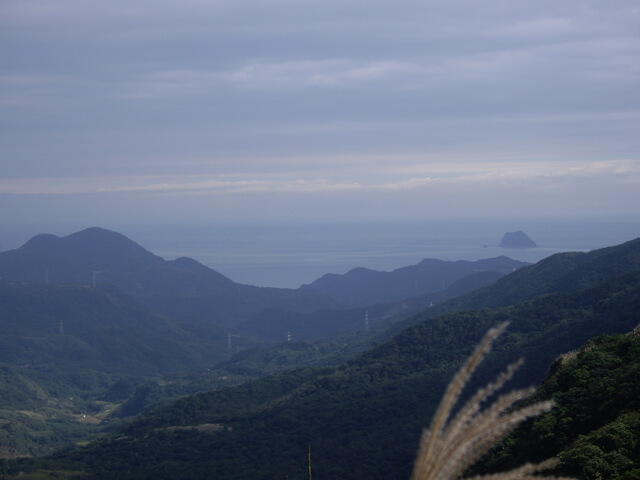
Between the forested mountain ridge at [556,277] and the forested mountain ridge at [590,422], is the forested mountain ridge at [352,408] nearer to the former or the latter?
the forested mountain ridge at [556,277]

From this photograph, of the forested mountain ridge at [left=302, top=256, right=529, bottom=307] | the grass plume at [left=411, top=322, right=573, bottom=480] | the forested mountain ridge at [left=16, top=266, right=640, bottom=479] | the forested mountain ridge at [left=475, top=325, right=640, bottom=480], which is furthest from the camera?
the forested mountain ridge at [left=302, top=256, right=529, bottom=307]

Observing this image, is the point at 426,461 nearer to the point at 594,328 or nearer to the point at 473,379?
the point at 473,379

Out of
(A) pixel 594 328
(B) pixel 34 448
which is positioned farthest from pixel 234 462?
(B) pixel 34 448

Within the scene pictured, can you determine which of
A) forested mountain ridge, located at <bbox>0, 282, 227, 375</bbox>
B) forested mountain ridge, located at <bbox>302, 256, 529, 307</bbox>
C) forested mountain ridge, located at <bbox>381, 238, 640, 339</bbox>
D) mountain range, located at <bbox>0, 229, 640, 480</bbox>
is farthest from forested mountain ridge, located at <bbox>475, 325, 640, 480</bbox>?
forested mountain ridge, located at <bbox>302, 256, 529, 307</bbox>

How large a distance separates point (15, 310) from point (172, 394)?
6329 cm

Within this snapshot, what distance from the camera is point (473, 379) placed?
133 ft

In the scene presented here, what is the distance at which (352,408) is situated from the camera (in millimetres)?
44875

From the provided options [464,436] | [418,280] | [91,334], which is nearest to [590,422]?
[464,436]

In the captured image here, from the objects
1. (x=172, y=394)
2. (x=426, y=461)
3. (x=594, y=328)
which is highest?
(x=426, y=461)

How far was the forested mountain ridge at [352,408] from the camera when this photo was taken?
38.0 m

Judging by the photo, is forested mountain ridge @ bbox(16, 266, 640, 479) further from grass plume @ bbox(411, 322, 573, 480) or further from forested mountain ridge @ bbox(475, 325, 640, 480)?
grass plume @ bbox(411, 322, 573, 480)

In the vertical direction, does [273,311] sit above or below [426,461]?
below

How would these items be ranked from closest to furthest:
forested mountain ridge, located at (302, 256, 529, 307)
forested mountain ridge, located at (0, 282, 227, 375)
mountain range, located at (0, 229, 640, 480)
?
mountain range, located at (0, 229, 640, 480), forested mountain ridge, located at (0, 282, 227, 375), forested mountain ridge, located at (302, 256, 529, 307)

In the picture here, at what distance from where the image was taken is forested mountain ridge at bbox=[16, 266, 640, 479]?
3803cm
